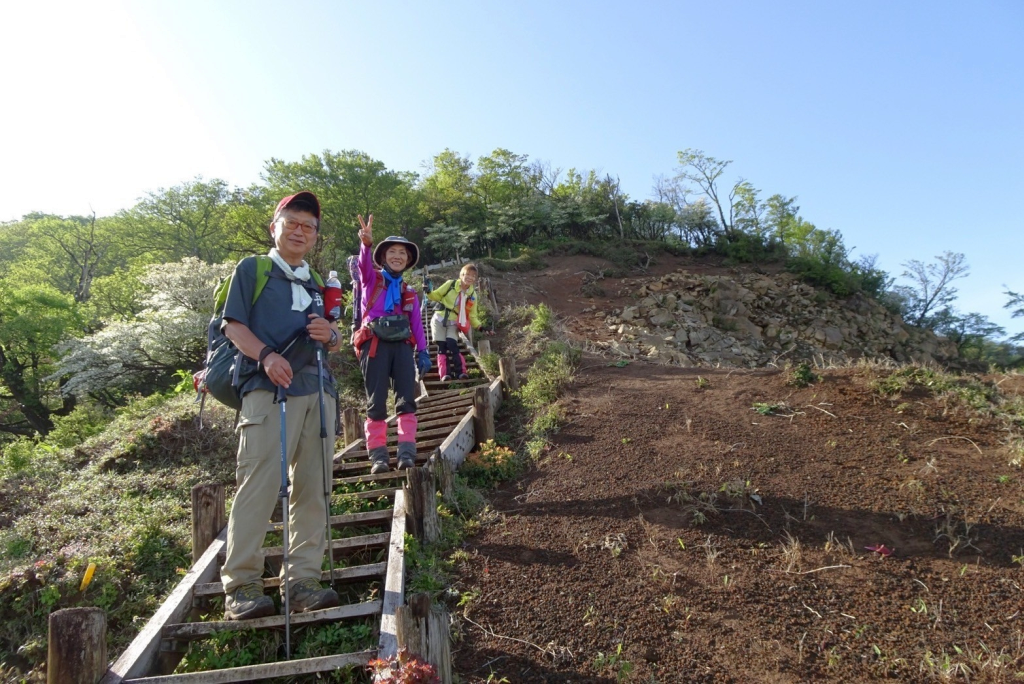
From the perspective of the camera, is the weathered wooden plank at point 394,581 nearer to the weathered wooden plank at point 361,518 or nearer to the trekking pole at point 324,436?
the weathered wooden plank at point 361,518

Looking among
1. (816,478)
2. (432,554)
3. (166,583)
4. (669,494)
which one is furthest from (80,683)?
(816,478)

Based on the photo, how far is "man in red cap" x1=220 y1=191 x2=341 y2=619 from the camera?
3176 mm

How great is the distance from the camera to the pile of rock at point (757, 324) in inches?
674

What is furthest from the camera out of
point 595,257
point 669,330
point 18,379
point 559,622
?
point 595,257

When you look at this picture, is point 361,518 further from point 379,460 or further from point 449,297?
point 449,297

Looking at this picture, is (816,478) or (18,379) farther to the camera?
(18,379)

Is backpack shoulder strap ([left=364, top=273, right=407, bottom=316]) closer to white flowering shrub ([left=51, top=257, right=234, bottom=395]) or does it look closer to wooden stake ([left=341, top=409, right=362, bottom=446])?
wooden stake ([left=341, top=409, right=362, bottom=446])

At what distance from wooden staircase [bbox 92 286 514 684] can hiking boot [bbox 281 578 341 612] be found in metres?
0.06

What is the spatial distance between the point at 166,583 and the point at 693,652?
4655 millimetres

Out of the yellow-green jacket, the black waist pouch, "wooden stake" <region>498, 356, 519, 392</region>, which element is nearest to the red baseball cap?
the black waist pouch

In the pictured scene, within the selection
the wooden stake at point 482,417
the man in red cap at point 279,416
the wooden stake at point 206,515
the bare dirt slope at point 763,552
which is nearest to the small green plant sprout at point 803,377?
the bare dirt slope at point 763,552

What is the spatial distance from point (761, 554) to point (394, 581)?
8.42 ft

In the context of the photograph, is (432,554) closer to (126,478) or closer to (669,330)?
(126,478)

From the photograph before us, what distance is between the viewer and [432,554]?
4.26 metres
